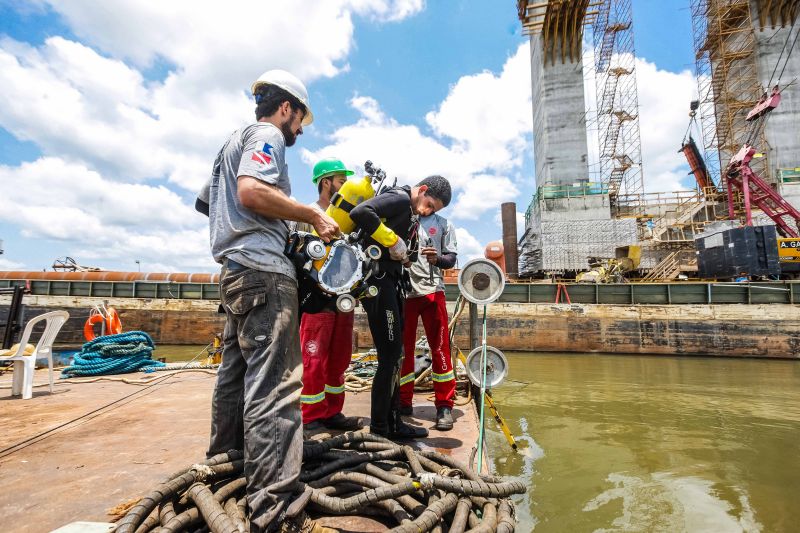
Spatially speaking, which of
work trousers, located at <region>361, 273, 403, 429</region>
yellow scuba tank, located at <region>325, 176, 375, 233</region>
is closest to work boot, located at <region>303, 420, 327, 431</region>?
work trousers, located at <region>361, 273, 403, 429</region>

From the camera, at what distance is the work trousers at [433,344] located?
10.4 ft

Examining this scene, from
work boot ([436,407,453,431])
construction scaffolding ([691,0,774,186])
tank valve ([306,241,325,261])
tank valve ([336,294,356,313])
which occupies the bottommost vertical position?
work boot ([436,407,453,431])

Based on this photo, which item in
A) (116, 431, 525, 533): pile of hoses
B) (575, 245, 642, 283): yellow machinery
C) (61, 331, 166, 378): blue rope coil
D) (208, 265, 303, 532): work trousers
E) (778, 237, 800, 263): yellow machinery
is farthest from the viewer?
(575, 245, 642, 283): yellow machinery

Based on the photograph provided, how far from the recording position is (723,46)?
29094 mm

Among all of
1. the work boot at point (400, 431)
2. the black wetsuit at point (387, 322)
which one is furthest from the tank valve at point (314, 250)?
the work boot at point (400, 431)

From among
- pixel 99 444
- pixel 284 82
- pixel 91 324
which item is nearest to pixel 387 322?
pixel 284 82

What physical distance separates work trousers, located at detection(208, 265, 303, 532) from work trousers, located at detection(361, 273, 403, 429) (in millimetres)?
834

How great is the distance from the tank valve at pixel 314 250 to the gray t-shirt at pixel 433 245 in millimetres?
1487

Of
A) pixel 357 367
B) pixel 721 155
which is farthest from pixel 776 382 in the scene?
pixel 721 155

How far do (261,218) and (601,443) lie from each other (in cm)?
420

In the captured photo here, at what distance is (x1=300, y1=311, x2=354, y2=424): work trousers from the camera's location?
2.76m

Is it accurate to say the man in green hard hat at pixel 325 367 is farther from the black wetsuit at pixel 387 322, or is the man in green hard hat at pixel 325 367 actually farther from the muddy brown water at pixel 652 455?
the muddy brown water at pixel 652 455

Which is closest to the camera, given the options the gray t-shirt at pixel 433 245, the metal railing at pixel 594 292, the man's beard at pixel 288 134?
the man's beard at pixel 288 134

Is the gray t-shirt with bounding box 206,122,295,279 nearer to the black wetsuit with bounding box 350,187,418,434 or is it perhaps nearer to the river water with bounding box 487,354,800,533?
the black wetsuit with bounding box 350,187,418,434
